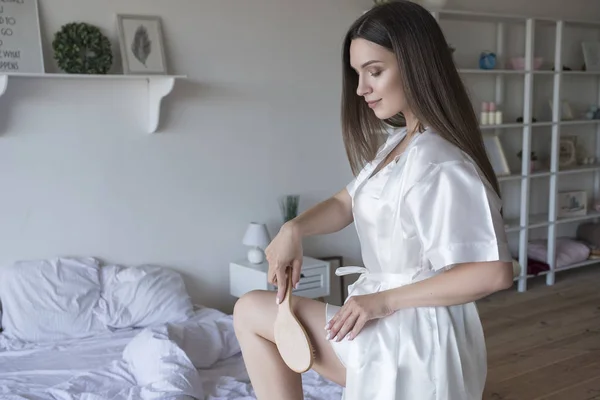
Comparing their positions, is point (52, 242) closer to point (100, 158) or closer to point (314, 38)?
point (100, 158)

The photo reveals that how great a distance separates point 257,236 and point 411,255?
2147 mm

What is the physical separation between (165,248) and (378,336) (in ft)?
7.57

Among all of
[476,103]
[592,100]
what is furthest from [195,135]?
[592,100]

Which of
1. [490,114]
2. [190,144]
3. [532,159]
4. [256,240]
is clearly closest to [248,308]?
[256,240]

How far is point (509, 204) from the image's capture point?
493cm

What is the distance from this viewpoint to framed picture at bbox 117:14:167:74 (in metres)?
3.20

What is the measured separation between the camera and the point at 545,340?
12.2 ft

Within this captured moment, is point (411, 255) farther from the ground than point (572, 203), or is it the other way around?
point (411, 255)

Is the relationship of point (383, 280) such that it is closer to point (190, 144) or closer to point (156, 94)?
point (156, 94)

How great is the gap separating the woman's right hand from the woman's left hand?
0.15 m

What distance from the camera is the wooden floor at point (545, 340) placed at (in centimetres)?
312

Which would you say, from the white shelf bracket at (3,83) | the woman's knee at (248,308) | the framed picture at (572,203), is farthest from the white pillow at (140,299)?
the framed picture at (572,203)

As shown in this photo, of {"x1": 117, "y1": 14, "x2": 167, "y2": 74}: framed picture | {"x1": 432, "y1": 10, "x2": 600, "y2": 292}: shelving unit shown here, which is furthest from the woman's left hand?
{"x1": 432, "y1": 10, "x2": 600, "y2": 292}: shelving unit

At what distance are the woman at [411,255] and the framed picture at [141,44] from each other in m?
1.98
